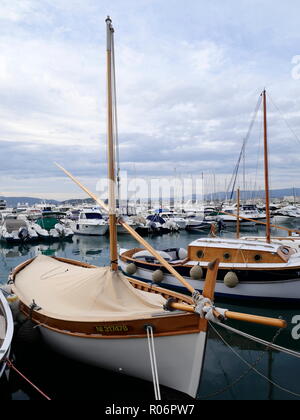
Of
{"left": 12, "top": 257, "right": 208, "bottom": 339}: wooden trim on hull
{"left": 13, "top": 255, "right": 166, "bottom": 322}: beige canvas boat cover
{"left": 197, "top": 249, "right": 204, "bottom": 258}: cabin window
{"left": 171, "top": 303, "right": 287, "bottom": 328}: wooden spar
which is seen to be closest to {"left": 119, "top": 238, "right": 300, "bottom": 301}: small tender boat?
{"left": 197, "top": 249, "right": 204, "bottom": 258}: cabin window

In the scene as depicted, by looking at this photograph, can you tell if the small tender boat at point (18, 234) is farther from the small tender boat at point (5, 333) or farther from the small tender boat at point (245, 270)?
the small tender boat at point (5, 333)

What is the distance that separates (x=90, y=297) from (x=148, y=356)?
211 centimetres

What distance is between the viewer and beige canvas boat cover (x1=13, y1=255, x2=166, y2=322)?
6.75 m

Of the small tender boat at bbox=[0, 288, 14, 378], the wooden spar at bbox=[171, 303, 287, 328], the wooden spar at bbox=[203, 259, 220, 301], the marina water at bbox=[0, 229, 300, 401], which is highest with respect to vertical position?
the wooden spar at bbox=[203, 259, 220, 301]

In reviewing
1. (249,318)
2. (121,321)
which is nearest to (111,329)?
(121,321)

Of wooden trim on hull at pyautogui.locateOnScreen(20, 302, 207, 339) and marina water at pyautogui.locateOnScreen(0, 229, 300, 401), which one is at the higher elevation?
wooden trim on hull at pyautogui.locateOnScreen(20, 302, 207, 339)

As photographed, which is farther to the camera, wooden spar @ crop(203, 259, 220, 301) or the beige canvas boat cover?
the beige canvas boat cover

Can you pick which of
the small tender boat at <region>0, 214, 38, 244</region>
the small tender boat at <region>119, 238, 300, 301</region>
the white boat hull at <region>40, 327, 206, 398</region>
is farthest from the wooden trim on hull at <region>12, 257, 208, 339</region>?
the small tender boat at <region>0, 214, 38, 244</region>

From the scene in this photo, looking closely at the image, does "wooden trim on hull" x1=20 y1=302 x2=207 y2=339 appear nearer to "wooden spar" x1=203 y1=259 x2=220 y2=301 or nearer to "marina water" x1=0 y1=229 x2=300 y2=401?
"wooden spar" x1=203 y1=259 x2=220 y2=301

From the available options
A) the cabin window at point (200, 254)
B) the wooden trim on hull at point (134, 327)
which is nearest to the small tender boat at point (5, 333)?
the wooden trim on hull at point (134, 327)

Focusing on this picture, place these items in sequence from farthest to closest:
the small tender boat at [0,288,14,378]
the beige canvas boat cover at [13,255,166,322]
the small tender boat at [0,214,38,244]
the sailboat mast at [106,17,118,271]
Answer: the small tender boat at [0,214,38,244] → the sailboat mast at [106,17,118,271] → the beige canvas boat cover at [13,255,166,322] → the small tender boat at [0,288,14,378]

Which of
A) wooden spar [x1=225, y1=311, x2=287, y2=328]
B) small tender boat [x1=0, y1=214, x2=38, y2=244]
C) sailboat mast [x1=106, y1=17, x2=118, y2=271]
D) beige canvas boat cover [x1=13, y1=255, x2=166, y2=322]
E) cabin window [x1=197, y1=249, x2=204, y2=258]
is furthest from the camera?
small tender boat [x1=0, y1=214, x2=38, y2=244]

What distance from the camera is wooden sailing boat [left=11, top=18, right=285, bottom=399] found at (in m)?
5.70
